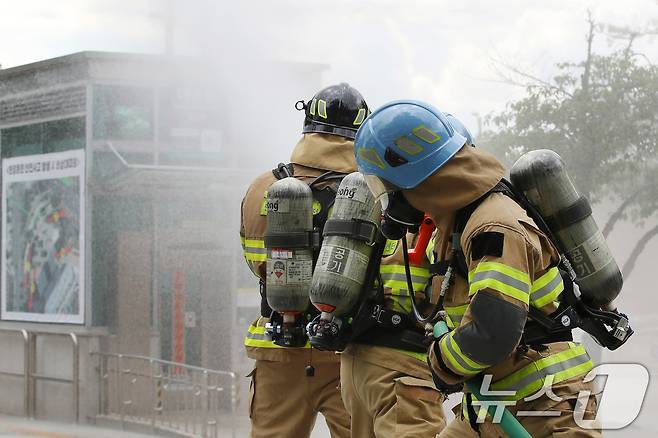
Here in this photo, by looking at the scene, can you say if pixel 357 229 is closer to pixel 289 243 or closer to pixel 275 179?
A: pixel 289 243

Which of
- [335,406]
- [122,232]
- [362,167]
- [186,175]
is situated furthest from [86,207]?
[362,167]

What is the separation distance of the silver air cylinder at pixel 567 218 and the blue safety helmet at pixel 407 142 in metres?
0.21

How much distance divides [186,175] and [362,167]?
6.58 meters

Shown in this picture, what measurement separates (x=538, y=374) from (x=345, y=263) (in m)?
0.84

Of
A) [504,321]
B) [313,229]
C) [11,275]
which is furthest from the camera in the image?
[11,275]

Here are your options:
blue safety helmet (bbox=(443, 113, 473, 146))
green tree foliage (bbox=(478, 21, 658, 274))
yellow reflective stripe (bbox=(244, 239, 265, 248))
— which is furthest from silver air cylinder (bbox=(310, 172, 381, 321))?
green tree foliage (bbox=(478, 21, 658, 274))

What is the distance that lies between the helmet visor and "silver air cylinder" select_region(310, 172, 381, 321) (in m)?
0.43

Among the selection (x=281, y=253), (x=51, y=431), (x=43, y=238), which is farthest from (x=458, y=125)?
(x=43, y=238)

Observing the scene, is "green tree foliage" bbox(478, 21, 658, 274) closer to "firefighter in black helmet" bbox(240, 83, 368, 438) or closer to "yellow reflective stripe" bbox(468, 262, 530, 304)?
"firefighter in black helmet" bbox(240, 83, 368, 438)

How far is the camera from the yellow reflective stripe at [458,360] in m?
2.63

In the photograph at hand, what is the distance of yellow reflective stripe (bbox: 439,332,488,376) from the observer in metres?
2.63

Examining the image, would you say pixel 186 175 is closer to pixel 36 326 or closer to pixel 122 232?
pixel 122 232

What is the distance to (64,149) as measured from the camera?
33.3ft

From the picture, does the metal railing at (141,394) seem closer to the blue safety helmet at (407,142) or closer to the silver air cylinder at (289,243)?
the silver air cylinder at (289,243)
